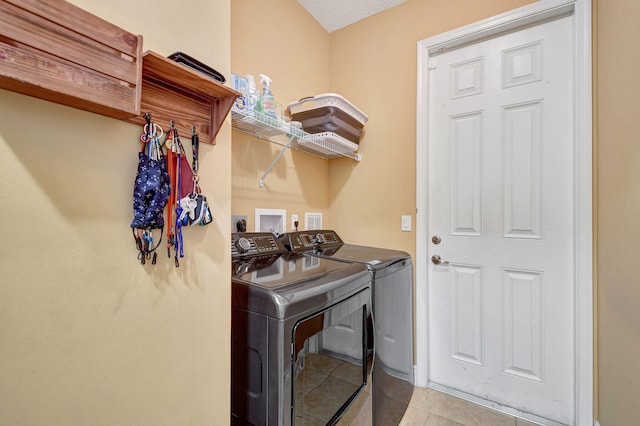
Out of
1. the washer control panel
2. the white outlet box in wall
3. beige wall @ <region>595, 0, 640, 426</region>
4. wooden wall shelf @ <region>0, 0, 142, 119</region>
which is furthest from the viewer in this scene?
the white outlet box in wall

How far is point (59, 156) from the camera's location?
546mm

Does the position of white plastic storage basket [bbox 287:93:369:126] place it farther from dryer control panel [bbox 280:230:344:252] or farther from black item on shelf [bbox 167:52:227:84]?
black item on shelf [bbox 167:52:227:84]

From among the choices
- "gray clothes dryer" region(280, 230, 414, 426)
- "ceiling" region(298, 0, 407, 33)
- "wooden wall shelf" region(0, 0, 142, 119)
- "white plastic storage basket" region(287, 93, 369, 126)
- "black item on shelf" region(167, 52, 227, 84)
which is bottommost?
"gray clothes dryer" region(280, 230, 414, 426)

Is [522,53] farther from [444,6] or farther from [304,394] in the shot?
[304,394]

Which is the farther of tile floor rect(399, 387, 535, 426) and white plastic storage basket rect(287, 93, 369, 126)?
white plastic storage basket rect(287, 93, 369, 126)

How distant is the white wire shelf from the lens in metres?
1.44

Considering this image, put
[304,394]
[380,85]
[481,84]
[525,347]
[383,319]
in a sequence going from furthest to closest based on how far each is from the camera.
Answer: [380,85], [481,84], [525,347], [383,319], [304,394]

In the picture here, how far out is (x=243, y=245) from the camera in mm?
1432

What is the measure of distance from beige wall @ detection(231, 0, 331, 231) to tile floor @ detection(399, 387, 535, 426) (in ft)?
4.62

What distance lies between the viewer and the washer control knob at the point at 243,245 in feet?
4.64

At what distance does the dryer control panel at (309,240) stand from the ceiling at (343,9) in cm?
173

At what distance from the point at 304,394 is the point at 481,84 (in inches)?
82.0

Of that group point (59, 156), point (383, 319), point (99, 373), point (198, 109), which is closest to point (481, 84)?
point (383, 319)

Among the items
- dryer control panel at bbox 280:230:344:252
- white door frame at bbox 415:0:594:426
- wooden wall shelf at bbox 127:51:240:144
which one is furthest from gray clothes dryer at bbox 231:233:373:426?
white door frame at bbox 415:0:594:426
